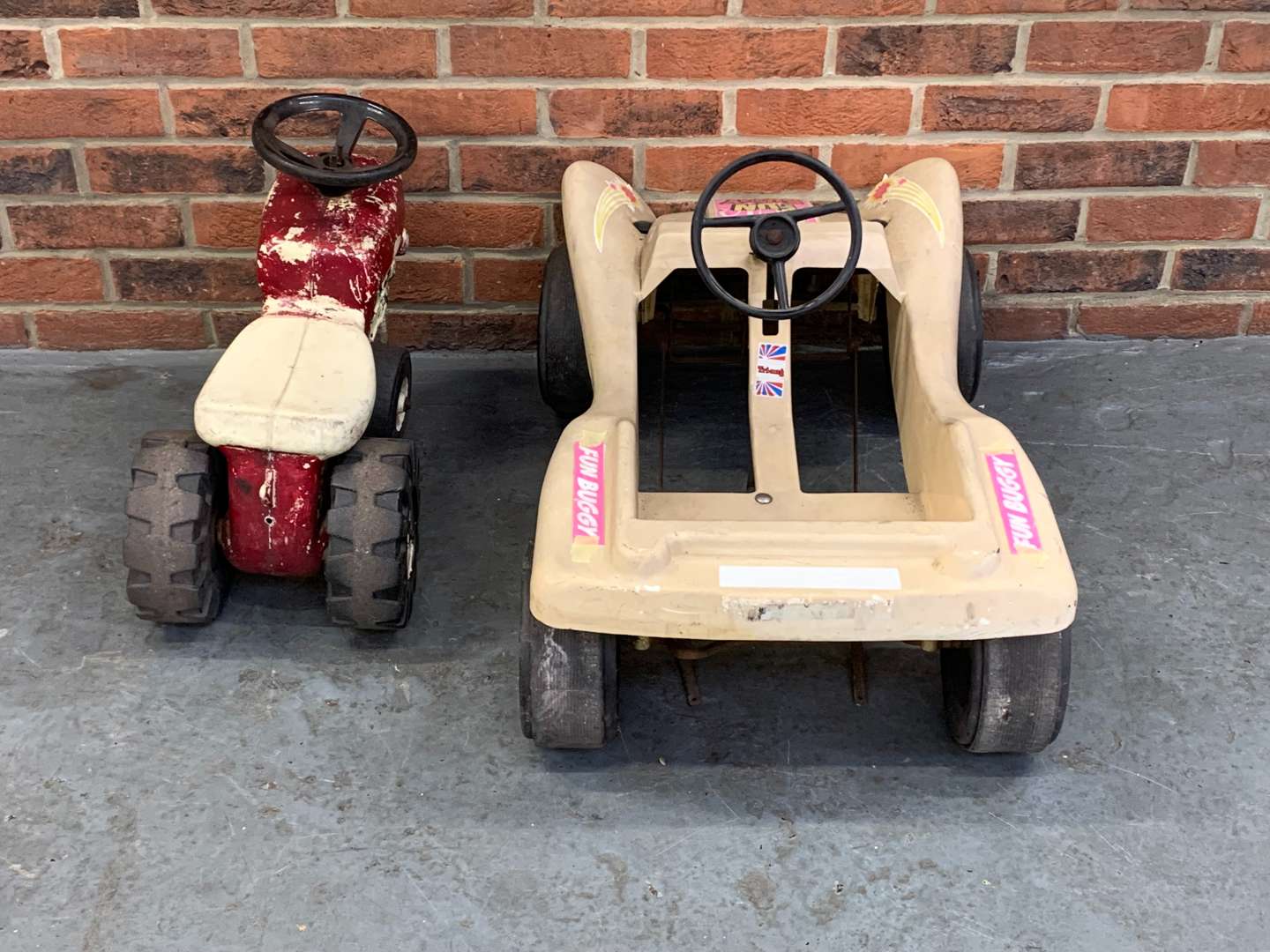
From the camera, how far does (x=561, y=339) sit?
8.45 ft

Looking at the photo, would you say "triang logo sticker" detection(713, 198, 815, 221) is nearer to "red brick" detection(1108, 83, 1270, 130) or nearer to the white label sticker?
"red brick" detection(1108, 83, 1270, 130)

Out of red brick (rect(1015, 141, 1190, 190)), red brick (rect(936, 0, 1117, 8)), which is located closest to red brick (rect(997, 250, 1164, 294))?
red brick (rect(1015, 141, 1190, 190))

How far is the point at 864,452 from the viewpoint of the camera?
2.66 m

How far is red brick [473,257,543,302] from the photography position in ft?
9.56

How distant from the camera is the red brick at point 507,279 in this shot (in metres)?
2.91

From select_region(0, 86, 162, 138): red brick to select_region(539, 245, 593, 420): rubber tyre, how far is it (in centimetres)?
90

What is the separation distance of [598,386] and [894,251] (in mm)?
611

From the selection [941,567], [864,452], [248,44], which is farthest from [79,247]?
[941,567]

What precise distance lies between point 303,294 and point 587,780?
0.98 meters

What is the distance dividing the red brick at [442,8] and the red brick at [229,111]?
0.59 ft

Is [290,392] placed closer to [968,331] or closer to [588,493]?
[588,493]

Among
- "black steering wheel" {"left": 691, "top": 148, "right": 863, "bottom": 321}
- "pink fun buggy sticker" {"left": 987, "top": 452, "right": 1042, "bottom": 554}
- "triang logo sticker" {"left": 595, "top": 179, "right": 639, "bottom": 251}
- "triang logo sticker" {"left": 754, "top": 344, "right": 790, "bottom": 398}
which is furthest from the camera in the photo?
"triang logo sticker" {"left": 595, "top": 179, "right": 639, "bottom": 251}

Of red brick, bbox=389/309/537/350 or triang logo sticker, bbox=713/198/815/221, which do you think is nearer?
triang logo sticker, bbox=713/198/815/221

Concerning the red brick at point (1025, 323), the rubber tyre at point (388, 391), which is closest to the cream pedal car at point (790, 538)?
the rubber tyre at point (388, 391)
